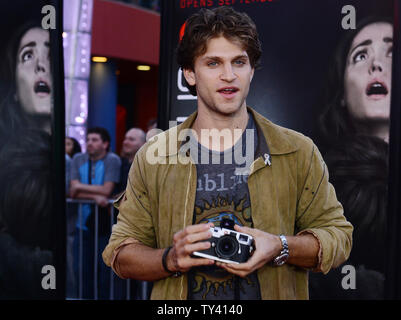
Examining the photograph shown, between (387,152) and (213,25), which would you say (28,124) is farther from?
(387,152)

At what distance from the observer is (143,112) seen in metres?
20.6

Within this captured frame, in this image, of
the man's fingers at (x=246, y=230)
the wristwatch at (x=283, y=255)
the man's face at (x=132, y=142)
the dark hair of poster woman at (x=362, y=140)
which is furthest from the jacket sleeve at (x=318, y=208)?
the man's face at (x=132, y=142)

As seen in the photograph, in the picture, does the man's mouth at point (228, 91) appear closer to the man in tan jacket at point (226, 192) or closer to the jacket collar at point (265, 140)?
the man in tan jacket at point (226, 192)

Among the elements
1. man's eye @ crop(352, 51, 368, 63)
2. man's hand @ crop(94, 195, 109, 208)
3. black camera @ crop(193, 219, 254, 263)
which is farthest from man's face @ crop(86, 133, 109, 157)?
black camera @ crop(193, 219, 254, 263)

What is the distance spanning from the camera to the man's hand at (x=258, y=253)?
2.10 metres

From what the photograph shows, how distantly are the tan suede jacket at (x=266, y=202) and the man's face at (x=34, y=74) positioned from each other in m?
1.31

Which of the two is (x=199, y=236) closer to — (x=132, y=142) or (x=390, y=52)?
(x=390, y=52)

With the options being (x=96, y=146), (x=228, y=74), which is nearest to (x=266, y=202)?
(x=228, y=74)

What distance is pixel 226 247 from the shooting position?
2105mm

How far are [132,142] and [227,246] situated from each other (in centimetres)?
470

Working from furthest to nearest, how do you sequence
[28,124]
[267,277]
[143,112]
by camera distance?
1. [143,112]
2. [28,124]
3. [267,277]
